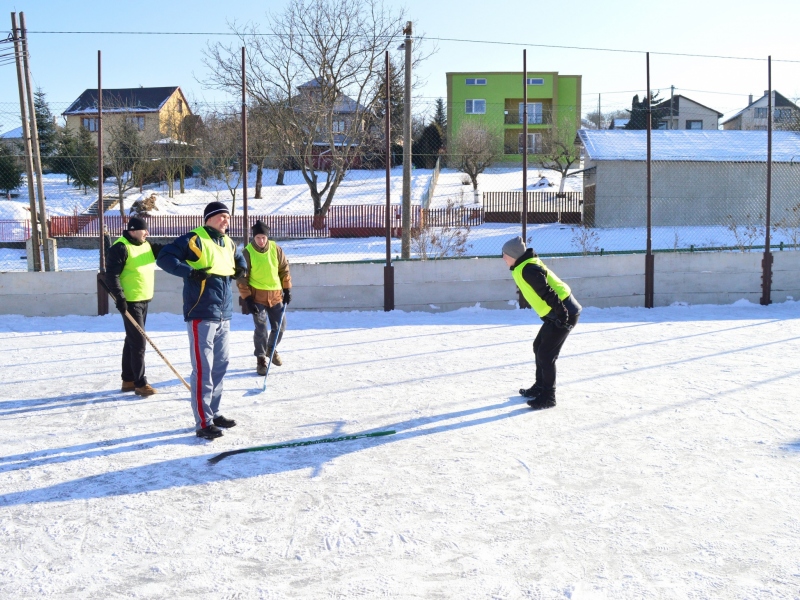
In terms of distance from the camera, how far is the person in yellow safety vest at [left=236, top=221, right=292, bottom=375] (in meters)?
7.33

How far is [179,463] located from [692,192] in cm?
2126

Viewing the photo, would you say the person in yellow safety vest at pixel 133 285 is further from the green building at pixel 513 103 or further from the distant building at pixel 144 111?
the green building at pixel 513 103

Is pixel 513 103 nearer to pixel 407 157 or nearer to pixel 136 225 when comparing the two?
pixel 407 157

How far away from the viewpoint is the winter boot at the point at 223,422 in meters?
5.45

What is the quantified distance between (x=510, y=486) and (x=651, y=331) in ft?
20.5

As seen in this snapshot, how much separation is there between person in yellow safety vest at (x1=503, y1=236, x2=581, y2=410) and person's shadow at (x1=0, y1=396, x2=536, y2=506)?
656 mm

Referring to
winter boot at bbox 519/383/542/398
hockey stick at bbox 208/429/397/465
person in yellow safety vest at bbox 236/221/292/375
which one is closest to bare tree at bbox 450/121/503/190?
A: person in yellow safety vest at bbox 236/221/292/375

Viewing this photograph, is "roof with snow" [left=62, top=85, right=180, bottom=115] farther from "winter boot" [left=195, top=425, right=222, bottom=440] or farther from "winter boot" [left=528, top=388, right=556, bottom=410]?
"winter boot" [left=528, top=388, right=556, bottom=410]

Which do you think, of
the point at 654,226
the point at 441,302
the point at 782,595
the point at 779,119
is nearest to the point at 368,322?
the point at 441,302

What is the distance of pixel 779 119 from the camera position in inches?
1339

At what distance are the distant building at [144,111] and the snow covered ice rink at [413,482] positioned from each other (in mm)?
26379

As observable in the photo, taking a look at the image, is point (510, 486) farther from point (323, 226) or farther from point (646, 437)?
point (323, 226)

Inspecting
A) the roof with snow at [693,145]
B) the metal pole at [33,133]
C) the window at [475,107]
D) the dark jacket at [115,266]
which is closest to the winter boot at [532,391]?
the dark jacket at [115,266]

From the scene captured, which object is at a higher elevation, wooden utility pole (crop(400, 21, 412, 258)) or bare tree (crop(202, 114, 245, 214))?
bare tree (crop(202, 114, 245, 214))
